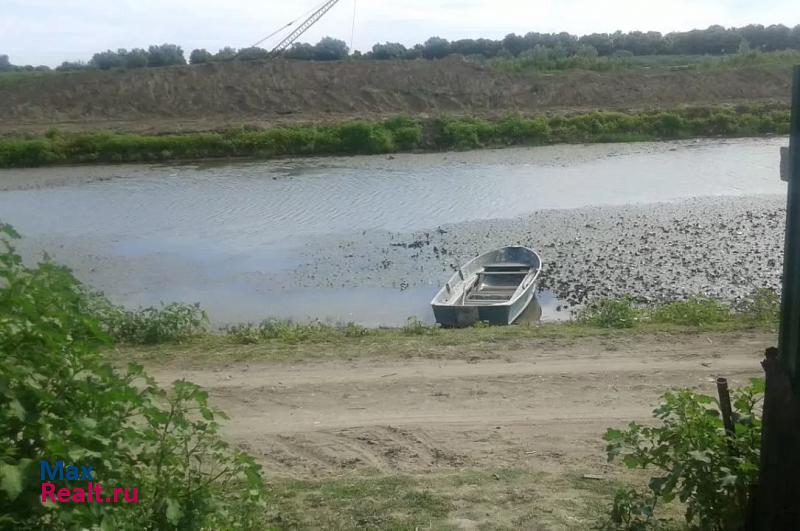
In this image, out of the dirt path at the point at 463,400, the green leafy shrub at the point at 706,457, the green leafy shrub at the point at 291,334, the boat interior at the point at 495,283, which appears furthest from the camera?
the boat interior at the point at 495,283

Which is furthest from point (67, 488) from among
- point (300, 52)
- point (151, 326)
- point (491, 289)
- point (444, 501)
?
point (300, 52)

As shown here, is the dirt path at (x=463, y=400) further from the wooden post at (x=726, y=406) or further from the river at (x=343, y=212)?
the river at (x=343, y=212)

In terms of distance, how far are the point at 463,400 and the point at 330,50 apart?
56.1 m

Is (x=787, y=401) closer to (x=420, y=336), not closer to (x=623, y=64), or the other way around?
(x=420, y=336)

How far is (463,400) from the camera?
827 centimetres

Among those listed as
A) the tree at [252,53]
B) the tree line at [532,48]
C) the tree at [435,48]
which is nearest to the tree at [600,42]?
the tree line at [532,48]

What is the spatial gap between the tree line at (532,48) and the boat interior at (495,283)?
4413cm

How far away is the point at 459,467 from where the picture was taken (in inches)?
261

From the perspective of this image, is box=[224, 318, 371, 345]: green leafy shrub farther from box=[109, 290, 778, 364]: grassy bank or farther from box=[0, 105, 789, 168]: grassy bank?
box=[0, 105, 789, 168]: grassy bank

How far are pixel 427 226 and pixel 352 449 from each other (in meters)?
14.2

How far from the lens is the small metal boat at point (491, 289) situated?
1291 centimetres

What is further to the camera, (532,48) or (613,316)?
(532,48)

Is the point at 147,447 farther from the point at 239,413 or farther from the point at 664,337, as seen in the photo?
the point at 664,337

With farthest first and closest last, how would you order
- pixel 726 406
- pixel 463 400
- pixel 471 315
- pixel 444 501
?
pixel 471 315
pixel 463 400
pixel 444 501
pixel 726 406
